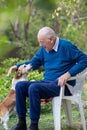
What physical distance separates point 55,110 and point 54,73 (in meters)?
0.34

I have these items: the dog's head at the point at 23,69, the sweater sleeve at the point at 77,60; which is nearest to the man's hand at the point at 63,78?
the sweater sleeve at the point at 77,60

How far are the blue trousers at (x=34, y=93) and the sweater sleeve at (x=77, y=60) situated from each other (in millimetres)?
200

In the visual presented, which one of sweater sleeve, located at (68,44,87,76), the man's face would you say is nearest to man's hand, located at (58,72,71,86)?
sweater sleeve, located at (68,44,87,76)

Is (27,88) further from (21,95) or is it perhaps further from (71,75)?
(71,75)

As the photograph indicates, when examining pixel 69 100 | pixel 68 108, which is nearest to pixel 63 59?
pixel 69 100

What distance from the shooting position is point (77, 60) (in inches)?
142

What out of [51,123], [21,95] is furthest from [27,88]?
[51,123]

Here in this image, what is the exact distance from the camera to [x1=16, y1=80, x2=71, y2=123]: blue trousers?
336cm

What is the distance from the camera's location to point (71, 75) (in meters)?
3.45

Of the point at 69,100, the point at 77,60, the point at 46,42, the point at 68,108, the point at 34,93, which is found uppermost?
the point at 46,42

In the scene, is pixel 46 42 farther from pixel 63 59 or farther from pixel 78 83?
pixel 78 83

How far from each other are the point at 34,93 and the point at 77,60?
549mm

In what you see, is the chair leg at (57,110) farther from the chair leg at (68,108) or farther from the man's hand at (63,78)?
the chair leg at (68,108)

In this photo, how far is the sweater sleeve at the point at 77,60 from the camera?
3465 mm
